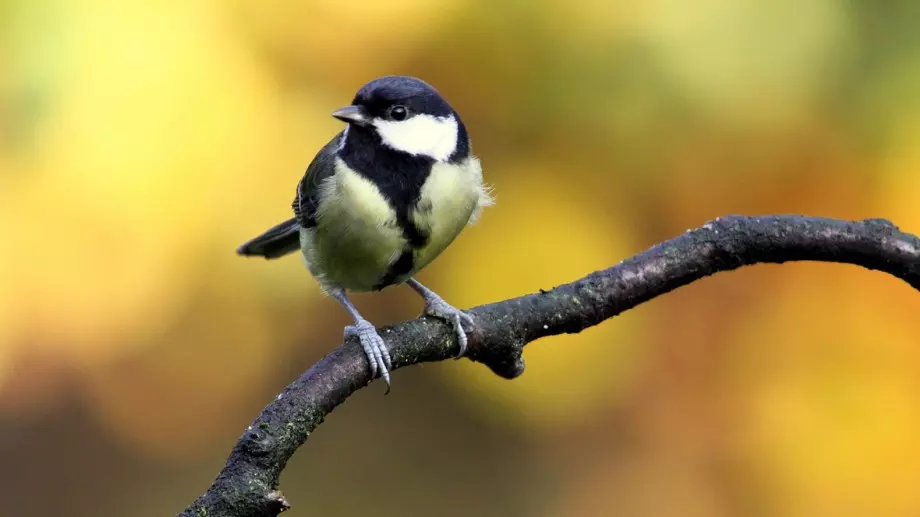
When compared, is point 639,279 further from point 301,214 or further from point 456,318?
point 301,214

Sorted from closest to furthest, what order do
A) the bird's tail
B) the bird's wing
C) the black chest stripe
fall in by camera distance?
the black chest stripe
the bird's wing
the bird's tail

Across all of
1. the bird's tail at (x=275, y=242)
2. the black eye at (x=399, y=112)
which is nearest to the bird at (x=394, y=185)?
the black eye at (x=399, y=112)

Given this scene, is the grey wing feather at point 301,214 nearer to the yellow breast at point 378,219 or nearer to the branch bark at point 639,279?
the yellow breast at point 378,219

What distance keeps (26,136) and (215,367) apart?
526 millimetres

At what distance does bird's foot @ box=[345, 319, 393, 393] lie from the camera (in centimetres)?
95

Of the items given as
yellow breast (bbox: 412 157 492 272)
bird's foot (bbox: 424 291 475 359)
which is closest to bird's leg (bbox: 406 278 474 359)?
bird's foot (bbox: 424 291 475 359)

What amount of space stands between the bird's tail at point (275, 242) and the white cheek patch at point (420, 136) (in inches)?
13.0

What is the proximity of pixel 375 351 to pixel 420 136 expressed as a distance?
0.31 m

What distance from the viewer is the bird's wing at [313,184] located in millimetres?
1252

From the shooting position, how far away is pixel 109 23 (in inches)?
71.2

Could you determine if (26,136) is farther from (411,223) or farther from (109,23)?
(411,223)

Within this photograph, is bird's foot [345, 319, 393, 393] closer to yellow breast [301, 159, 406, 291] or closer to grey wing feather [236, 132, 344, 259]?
yellow breast [301, 159, 406, 291]

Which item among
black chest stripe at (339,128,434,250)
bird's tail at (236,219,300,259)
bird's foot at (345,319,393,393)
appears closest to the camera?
bird's foot at (345,319,393,393)

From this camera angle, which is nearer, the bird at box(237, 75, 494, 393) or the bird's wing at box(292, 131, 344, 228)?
the bird at box(237, 75, 494, 393)
